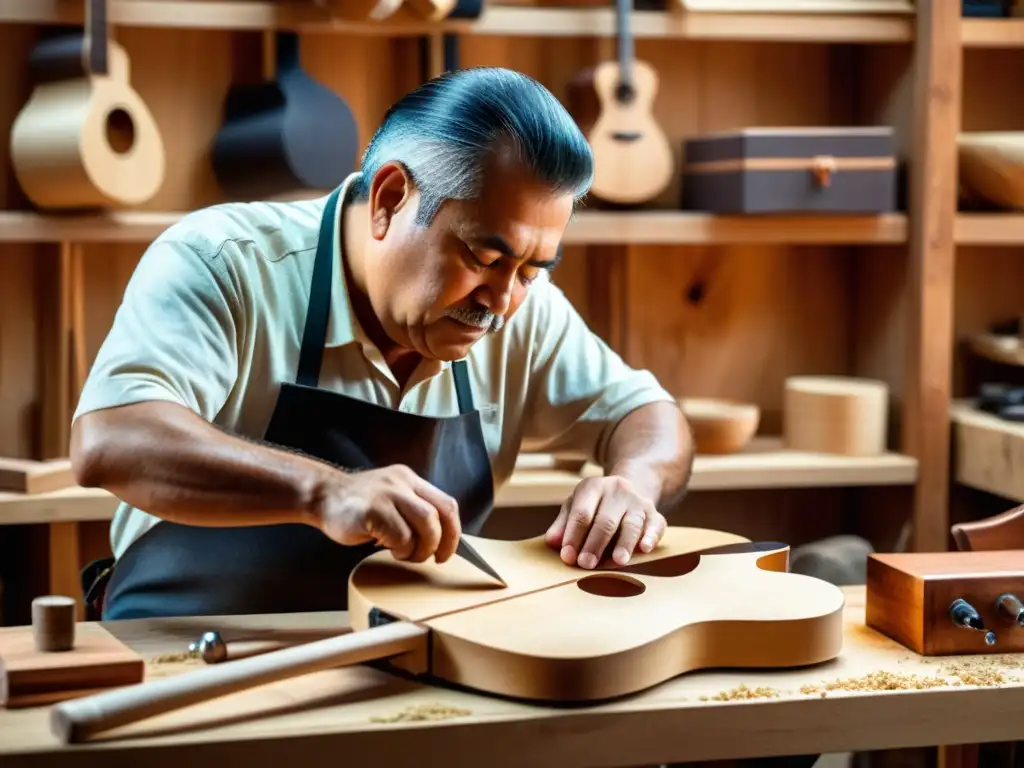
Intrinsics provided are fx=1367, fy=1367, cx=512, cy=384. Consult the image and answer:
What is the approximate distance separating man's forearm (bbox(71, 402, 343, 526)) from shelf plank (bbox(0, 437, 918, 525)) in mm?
1348

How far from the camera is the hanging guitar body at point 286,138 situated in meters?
3.21

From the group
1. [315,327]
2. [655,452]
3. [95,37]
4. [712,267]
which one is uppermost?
[95,37]

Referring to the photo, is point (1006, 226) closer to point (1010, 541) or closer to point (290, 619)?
point (1010, 541)

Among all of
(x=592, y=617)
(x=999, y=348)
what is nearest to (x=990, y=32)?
(x=999, y=348)

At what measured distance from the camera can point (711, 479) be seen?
3359 millimetres

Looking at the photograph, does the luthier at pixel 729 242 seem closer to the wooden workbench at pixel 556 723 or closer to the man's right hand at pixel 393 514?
the man's right hand at pixel 393 514

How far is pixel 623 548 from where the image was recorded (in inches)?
72.2

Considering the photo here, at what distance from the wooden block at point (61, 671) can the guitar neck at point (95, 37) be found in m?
1.90

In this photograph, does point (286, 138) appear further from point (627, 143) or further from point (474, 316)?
point (474, 316)

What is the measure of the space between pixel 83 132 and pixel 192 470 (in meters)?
1.59

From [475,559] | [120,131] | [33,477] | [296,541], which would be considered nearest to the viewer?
[475,559]

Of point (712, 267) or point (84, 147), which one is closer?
point (84, 147)

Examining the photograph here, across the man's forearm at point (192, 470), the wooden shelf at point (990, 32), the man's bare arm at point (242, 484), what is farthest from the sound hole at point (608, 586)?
the wooden shelf at point (990, 32)

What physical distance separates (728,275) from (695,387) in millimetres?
329
